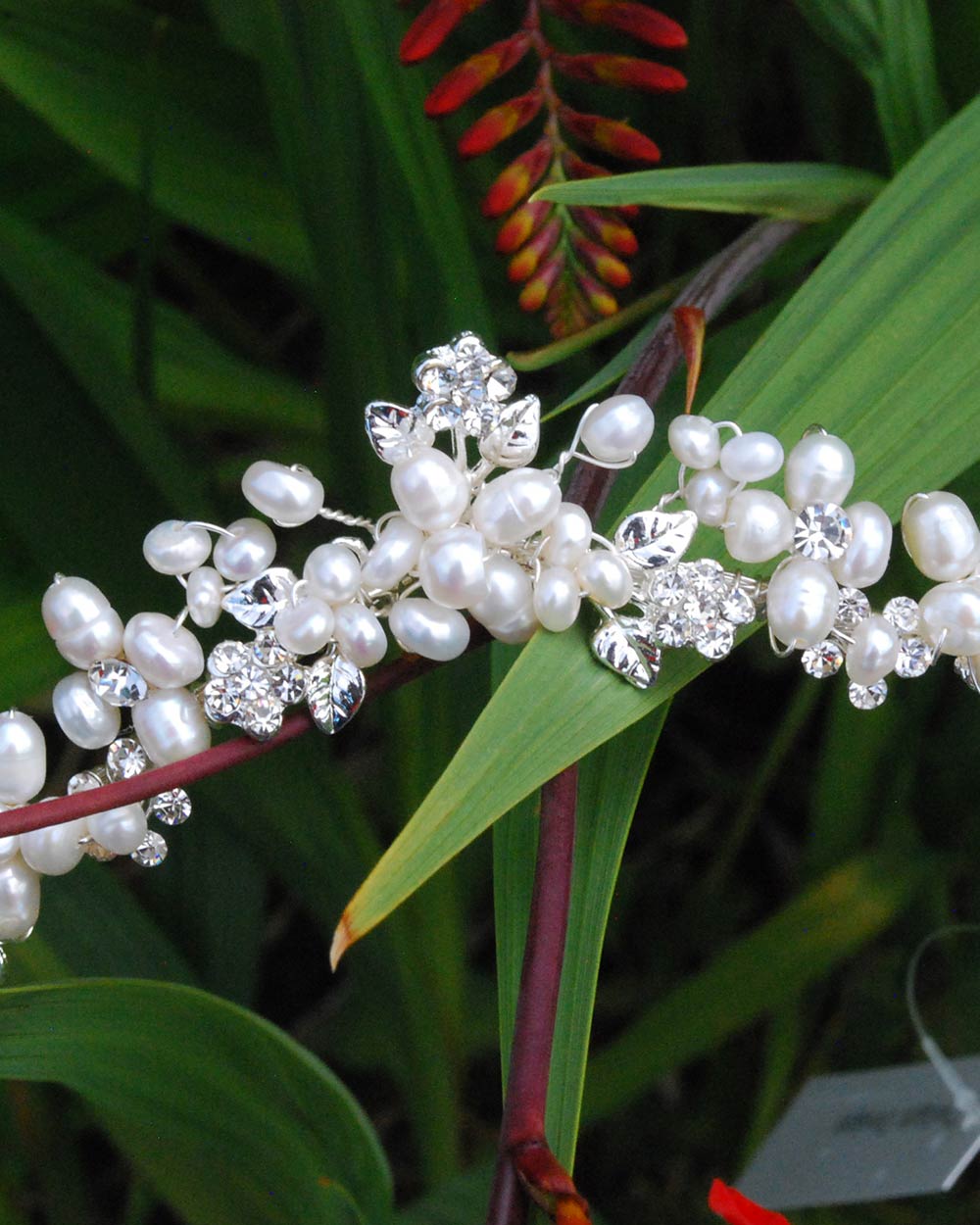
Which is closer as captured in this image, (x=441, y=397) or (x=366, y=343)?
(x=441, y=397)

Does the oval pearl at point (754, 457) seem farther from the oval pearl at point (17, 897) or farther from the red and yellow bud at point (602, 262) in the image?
the oval pearl at point (17, 897)

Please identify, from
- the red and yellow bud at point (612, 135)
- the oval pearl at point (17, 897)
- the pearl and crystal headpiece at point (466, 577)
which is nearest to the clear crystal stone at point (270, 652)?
the pearl and crystal headpiece at point (466, 577)

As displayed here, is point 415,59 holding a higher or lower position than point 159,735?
higher

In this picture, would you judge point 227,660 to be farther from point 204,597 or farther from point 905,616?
point 905,616

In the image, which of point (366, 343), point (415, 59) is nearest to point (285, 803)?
point (366, 343)

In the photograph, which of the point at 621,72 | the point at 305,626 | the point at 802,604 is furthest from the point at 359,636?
the point at 621,72

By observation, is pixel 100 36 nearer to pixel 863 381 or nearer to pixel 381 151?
pixel 381 151

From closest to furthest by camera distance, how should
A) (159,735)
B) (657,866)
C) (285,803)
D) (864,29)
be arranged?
(159,735), (864,29), (285,803), (657,866)
